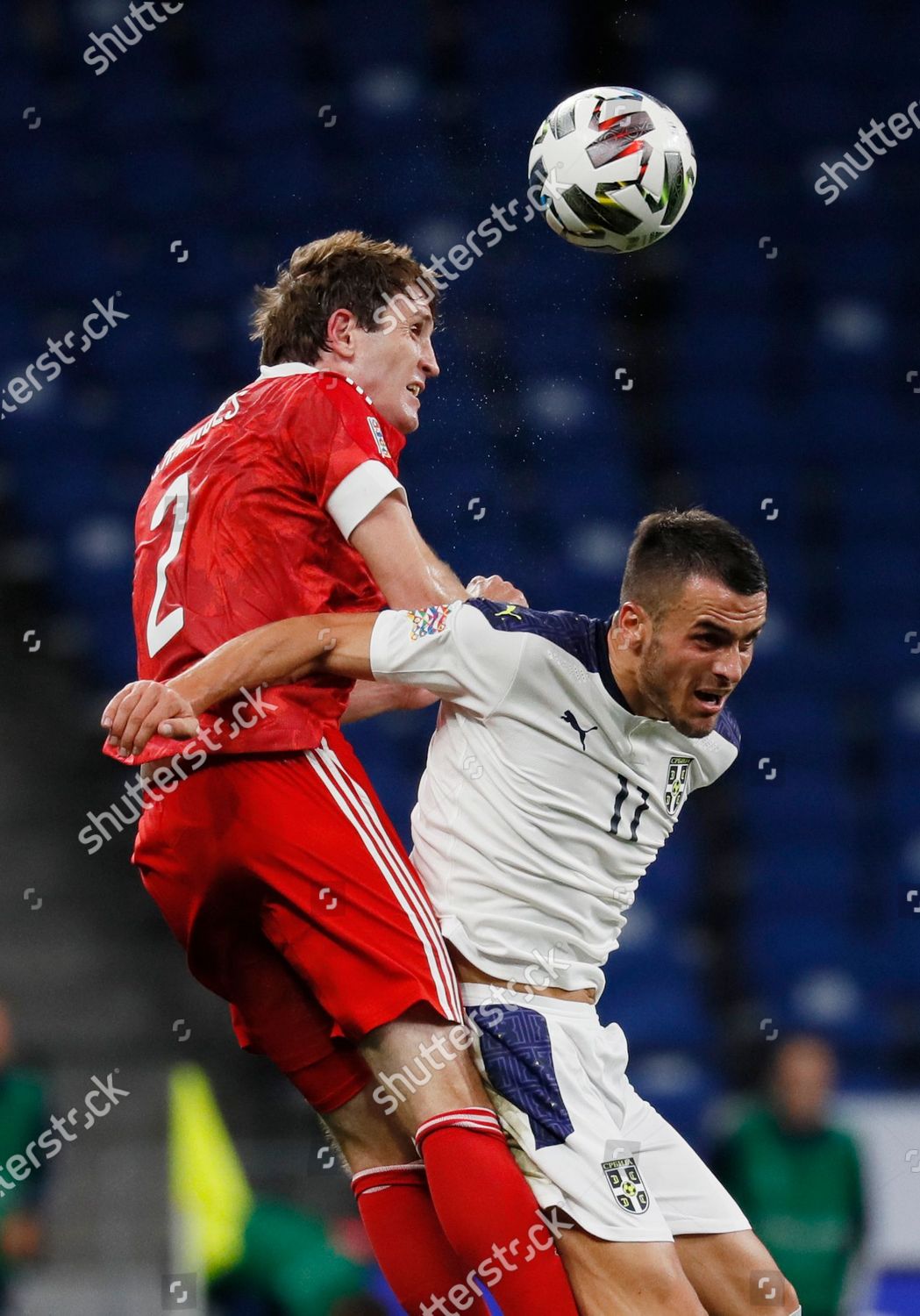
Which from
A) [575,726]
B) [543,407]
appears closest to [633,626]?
[575,726]

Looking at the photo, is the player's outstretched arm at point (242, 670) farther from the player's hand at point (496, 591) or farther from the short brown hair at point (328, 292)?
the short brown hair at point (328, 292)

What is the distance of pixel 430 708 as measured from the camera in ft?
Answer: 22.0

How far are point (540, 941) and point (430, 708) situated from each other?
12.6ft

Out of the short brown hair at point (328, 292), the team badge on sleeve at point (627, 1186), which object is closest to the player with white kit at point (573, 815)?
the team badge on sleeve at point (627, 1186)

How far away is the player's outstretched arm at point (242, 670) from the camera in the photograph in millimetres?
2604

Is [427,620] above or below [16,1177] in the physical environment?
above

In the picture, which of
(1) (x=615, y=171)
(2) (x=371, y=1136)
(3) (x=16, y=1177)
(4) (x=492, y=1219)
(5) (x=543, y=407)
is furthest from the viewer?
(5) (x=543, y=407)

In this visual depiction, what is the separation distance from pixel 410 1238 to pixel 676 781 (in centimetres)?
95

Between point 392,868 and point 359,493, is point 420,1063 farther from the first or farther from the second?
point 359,493

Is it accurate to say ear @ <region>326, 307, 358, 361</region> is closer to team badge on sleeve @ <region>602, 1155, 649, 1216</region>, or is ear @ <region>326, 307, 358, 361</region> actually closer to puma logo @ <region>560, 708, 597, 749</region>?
puma logo @ <region>560, 708, 597, 749</region>

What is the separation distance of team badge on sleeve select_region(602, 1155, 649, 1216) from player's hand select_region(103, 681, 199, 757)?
3.29 feet

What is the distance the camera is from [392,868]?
2.80 metres

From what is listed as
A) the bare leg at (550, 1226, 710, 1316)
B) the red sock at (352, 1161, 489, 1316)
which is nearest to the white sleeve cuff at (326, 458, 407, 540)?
the red sock at (352, 1161, 489, 1316)

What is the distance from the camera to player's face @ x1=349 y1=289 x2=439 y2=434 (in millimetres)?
3117
